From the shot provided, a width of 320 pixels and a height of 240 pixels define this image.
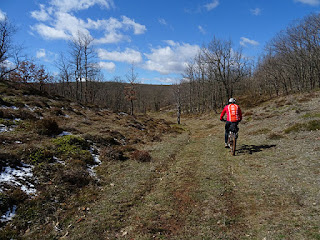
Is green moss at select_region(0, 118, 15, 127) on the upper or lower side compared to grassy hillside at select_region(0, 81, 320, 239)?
upper

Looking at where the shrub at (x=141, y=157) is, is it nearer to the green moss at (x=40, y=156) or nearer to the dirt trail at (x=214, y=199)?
the dirt trail at (x=214, y=199)

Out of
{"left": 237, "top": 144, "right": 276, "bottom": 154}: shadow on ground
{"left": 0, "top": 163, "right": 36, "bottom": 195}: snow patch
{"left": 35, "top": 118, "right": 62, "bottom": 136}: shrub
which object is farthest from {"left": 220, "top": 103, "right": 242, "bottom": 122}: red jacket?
{"left": 35, "top": 118, "right": 62, "bottom": 136}: shrub

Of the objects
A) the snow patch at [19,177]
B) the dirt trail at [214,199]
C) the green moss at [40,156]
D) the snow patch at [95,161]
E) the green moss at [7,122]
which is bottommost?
the dirt trail at [214,199]

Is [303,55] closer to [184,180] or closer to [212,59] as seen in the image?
[212,59]

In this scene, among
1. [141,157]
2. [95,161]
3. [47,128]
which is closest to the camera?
[95,161]

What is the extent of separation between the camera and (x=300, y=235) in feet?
11.0

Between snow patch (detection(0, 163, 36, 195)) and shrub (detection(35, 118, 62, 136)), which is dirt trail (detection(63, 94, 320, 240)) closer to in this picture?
snow patch (detection(0, 163, 36, 195))

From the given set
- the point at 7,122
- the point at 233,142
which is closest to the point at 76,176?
the point at 7,122

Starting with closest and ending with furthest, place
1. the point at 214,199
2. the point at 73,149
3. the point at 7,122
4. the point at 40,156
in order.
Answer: the point at 214,199
the point at 40,156
the point at 73,149
the point at 7,122

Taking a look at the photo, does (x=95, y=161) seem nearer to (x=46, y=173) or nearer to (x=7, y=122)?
(x=46, y=173)

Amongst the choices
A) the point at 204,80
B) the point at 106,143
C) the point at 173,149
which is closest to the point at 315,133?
the point at 173,149

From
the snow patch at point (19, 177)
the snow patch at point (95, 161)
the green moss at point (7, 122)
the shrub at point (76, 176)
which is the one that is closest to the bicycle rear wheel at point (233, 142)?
the snow patch at point (95, 161)

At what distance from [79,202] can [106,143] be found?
6091 millimetres

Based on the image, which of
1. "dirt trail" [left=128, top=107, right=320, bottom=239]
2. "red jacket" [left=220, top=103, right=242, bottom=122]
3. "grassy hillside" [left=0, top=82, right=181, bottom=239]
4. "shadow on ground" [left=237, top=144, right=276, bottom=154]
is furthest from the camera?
"shadow on ground" [left=237, top=144, right=276, bottom=154]
